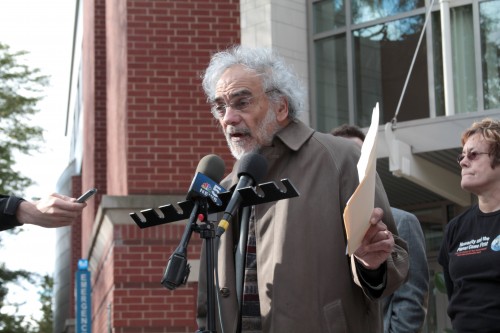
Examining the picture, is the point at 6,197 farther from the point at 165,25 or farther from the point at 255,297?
the point at 165,25

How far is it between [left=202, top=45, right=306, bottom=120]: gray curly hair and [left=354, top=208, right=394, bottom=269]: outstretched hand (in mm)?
1028

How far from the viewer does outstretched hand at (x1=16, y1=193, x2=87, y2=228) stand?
446 cm

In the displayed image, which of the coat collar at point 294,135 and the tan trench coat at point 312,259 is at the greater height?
the coat collar at point 294,135

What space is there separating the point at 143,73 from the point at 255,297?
9870 mm

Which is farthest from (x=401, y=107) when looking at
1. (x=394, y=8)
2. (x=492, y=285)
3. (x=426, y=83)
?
(x=492, y=285)

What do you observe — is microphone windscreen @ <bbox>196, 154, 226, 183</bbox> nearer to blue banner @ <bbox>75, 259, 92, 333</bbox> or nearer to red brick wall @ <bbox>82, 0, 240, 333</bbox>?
red brick wall @ <bbox>82, 0, 240, 333</bbox>

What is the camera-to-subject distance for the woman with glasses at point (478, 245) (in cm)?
543

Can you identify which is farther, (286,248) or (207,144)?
(207,144)

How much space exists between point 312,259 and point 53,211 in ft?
3.49

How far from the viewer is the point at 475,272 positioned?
18.2 ft

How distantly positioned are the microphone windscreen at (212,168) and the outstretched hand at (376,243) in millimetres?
665

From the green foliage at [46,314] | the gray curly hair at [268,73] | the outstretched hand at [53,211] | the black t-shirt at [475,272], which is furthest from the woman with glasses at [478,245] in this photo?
the green foliage at [46,314]

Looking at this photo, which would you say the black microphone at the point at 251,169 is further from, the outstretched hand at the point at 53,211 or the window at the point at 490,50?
the window at the point at 490,50

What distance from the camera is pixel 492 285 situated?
5445 millimetres
